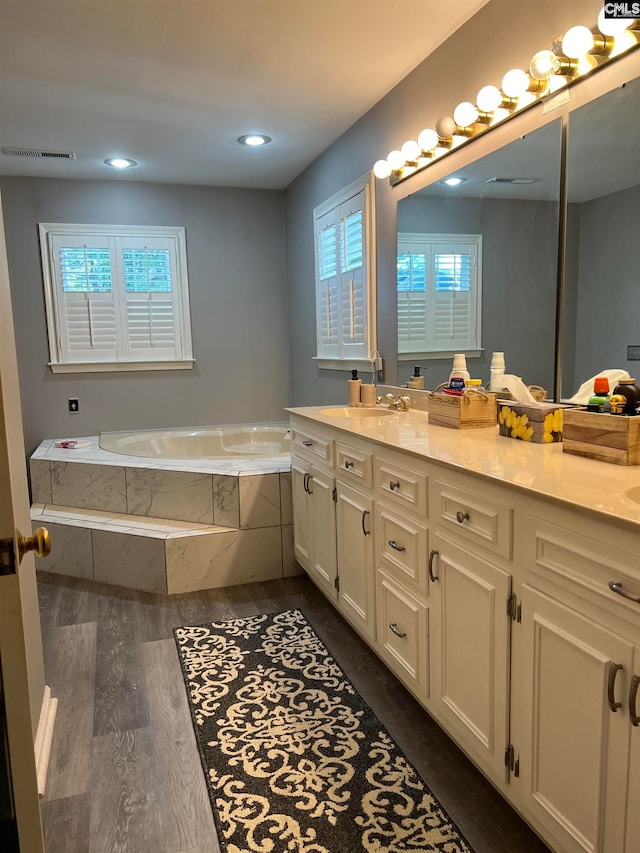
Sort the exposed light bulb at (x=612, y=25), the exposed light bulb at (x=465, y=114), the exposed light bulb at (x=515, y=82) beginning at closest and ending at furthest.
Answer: the exposed light bulb at (x=612, y=25), the exposed light bulb at (x=515, y=82), the exposed light bulb at (x=465, y=114)

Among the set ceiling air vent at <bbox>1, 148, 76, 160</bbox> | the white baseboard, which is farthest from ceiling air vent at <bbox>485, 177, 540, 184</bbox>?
ceiling air vent at <bbox>1, 148, 76, 160</bbox>

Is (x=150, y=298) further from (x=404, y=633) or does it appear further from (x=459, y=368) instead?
(x=404, y=633)

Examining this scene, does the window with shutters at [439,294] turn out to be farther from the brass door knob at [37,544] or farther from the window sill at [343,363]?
the brass door knob at [37,544]

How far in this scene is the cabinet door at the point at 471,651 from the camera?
1.38 m

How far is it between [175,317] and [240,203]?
0.99 metres

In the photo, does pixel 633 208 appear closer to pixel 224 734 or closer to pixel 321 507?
pixel 321 507

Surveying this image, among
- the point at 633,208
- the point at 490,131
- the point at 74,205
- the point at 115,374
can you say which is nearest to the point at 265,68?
the point at 490,131

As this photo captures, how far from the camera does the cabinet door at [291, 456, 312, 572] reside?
2799mm

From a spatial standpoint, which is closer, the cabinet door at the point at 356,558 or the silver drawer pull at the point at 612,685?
the silver drawer pull at the point at 612,685

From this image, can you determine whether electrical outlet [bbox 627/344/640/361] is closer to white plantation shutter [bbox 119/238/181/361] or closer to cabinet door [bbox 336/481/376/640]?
cabinet door [bbox 336/481/376/640]

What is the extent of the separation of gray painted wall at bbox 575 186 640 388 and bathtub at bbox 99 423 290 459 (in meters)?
2.71

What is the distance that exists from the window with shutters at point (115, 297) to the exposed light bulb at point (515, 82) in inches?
117

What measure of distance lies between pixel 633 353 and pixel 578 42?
0.87 m

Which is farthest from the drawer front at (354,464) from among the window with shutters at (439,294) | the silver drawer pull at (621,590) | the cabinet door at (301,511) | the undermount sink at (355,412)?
the silver drawer pull at (621,590)
